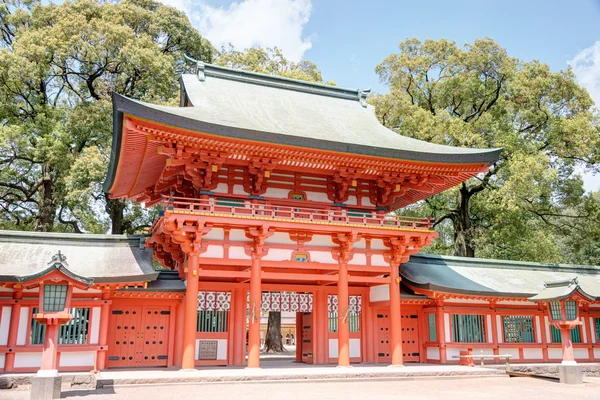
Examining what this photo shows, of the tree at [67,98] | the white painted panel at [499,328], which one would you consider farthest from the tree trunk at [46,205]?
the white painted panel at [499,328]

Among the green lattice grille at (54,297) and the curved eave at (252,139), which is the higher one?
the curved eave at (252,139)

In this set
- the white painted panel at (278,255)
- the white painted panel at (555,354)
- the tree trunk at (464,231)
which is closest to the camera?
the white painted panel at (278,255)

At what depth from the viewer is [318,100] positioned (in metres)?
21.6

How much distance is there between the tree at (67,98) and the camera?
2558 cm

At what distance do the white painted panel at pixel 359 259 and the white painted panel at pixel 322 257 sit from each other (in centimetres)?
72

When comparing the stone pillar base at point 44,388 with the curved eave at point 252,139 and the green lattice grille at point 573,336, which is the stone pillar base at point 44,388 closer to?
the curved eave at point 252,139

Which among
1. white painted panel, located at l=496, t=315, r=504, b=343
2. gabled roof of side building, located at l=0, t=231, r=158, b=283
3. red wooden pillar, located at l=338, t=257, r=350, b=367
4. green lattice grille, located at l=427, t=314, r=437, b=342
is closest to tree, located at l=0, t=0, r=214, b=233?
gabled roof of side building, located at l=0, t=231, r=158, b=283

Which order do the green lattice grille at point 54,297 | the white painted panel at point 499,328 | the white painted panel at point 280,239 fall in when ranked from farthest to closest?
the white painted panel at point 499,328 → the white painted panel at point 280,239 → the green lattice grille at point 54,297

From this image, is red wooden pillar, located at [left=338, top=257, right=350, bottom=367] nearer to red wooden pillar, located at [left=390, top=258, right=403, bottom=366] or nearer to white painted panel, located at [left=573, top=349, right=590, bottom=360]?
red wooden pillar, located at [left=390, top=258, right=403, bottom=366]

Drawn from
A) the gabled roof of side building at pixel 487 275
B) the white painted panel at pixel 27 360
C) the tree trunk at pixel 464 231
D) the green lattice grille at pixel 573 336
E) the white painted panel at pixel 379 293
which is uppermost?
the tree trunk at pixel 464 231

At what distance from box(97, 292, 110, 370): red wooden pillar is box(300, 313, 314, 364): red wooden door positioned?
6827mm

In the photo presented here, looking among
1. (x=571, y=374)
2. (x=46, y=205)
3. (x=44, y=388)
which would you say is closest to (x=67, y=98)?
(x=46, y=205)

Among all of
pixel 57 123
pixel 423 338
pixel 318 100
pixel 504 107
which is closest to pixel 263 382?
pixel 423 338

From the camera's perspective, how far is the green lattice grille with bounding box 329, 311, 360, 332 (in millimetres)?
17812
